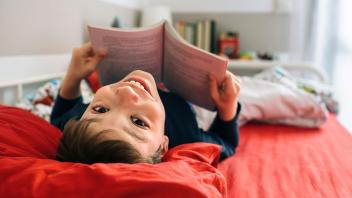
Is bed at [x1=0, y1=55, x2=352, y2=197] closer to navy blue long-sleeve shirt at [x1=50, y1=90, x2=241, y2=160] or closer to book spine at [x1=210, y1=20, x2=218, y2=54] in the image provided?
navy blue long-sleeve shirt at [x1=50, y1=90, x2=241, y2=160]

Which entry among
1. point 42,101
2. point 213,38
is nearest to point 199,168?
point 42,101

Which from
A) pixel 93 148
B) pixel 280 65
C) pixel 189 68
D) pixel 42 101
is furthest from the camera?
pixel 280 65

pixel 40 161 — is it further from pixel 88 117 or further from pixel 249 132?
pixel 249 132

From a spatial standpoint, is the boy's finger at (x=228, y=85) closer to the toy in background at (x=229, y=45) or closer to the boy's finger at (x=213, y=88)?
the boy's finger at (x=213, y=88)

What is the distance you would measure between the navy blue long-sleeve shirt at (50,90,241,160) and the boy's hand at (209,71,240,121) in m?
0.06

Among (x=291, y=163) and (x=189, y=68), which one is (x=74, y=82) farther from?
(x=291, y=163)

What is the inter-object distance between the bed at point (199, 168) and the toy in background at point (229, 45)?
1102 millimetres

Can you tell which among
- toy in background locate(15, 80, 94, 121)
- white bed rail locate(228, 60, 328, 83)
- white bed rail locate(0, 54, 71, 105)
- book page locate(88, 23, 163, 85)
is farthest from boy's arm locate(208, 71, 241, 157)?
white bed rail locate(228, 60, 328, 83)

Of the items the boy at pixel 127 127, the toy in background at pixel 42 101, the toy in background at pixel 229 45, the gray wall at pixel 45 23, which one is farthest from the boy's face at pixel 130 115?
the toy in background at pixel 229 45

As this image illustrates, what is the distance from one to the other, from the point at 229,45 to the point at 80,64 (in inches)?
66.8

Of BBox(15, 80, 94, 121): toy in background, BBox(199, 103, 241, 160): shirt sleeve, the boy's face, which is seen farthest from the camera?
BBox(15, 80, 94, 121): toy in background

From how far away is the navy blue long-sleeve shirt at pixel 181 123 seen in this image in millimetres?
956

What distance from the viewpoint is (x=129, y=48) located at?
3.10 ft

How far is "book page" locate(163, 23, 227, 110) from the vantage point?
0.86 m
